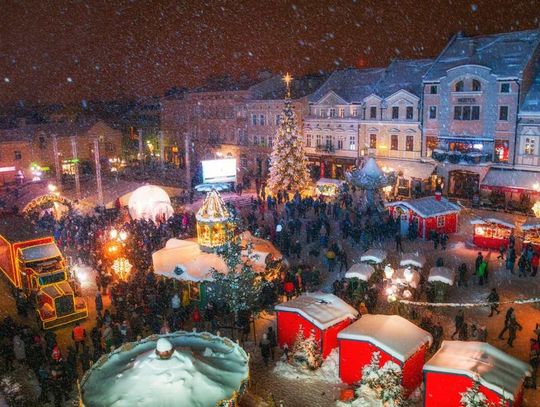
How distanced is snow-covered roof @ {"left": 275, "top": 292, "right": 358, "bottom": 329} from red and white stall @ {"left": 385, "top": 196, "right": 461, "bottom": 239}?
455 inches

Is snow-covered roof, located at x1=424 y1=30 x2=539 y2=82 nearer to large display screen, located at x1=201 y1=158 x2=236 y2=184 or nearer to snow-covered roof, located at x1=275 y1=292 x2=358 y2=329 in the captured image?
large display screen, located at x1=201 y1=158 x2=236 y2=184

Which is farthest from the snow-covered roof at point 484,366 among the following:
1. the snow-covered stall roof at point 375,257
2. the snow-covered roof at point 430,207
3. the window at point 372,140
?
the window at point 372,140

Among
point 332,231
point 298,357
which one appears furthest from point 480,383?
point 332,231

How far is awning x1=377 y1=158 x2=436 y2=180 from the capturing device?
37.2m

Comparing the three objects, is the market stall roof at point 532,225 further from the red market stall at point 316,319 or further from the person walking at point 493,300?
the red market stall at point 316,319

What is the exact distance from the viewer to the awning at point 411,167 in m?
37.2

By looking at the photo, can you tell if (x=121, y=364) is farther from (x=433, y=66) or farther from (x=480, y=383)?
(x=433, y=66)

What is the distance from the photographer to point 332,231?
29.3 metres

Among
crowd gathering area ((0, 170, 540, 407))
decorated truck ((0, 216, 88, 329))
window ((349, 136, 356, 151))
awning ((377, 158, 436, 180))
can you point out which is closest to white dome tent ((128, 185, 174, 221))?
crowd gathering area ((0, 170, 540, 407))

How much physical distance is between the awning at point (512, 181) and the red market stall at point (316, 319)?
1998cm

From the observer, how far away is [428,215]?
26719mm

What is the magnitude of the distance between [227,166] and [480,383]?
3364cm

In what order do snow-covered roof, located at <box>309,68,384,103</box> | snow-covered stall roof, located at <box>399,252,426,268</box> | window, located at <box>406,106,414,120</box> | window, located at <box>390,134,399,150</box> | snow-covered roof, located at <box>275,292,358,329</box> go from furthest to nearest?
snow-covered roof, located at <box>309,68,384,103</box> < window, located at <box>390,134,399,150</box> < window, located at <box>406,106,414,120</box> < snow-covered stall roof, located at <box>399,252,426,268</box> < snow-covered roof, located at <box>275,292,358,329</box>

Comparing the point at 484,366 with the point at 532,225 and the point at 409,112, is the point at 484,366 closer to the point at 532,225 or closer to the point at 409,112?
the point at 532,225
